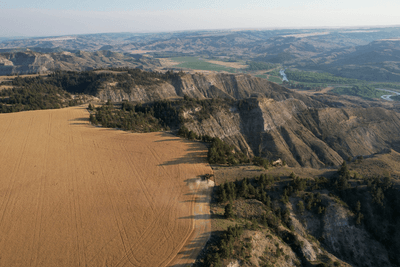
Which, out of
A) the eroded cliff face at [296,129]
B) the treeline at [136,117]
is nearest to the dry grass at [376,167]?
the eroded cliff face at [296,129]

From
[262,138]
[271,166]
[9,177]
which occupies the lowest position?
[262,138]

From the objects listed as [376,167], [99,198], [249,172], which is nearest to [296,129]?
[376,167]

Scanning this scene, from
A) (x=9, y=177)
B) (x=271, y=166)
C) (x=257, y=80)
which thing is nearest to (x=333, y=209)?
(x=271, y=166)

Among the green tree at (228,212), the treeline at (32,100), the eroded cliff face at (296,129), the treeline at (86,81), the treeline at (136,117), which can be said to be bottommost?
the eroded cliff face at (296,129)

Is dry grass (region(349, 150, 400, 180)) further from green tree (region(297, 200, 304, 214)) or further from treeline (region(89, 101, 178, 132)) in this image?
treeline (region(89, 101, 178, 132))

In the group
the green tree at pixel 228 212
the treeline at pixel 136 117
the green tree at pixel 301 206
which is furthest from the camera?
the treeline at pixel 136 117

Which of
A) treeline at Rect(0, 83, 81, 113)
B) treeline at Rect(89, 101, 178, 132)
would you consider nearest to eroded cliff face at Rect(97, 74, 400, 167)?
treeline at Rect(89, 101, 178, 132)

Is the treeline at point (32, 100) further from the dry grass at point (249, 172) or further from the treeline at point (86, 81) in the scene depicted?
the dry grass at point (249, 172)

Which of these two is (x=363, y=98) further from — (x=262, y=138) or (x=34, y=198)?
(x=34, y=198)

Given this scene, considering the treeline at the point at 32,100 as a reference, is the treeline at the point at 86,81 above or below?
above
